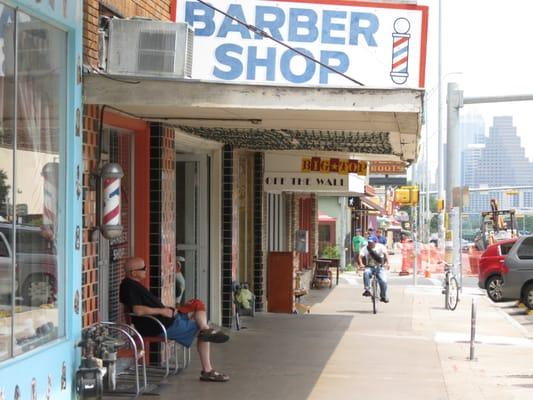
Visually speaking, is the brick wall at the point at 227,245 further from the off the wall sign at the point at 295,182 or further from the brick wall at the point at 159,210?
the brick wall at the point at 159,210

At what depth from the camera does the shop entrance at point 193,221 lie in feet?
45.4

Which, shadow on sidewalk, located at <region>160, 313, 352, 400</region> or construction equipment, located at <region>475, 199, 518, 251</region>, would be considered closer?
shadow on sidewalk, located at <region>160, 313, 352, 400</region>

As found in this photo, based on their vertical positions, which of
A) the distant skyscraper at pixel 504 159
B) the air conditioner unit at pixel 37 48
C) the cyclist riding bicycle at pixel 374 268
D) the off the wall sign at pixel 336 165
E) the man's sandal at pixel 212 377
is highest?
the distant skyscraper at pixel 504 159

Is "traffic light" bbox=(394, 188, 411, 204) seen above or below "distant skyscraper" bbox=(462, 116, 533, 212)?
below

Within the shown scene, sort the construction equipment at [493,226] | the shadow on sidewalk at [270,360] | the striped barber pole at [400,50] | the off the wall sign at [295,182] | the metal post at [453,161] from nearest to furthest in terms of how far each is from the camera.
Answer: the shadow on sidewalk at [270,360] < the striped barber pole at [400,50] < the off the wall sign at [295,182] < the metal post at [453,161] < the construction equipment at [493,226]

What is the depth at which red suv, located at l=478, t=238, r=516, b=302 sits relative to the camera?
22.8 metres

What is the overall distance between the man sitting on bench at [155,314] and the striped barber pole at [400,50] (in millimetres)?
3321

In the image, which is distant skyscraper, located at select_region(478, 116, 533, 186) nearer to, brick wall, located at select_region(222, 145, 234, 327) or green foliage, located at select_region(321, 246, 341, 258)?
green foliage, located at select_region(321, 246, 341, 258)

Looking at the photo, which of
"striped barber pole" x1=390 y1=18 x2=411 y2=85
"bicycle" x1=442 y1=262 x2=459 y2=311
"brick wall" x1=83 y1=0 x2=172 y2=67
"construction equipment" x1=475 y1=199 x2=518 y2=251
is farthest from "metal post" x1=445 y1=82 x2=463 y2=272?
"construction equipment" x1=475 y1=199 x2=518 y2=251

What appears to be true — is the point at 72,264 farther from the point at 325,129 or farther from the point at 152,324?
the point at 325,129

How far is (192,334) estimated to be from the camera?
9602 mm

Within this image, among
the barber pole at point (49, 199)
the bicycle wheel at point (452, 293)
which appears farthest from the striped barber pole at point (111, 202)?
the bicycle wheel at point (452, 293)

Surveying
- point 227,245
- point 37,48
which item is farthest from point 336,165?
point 37,48

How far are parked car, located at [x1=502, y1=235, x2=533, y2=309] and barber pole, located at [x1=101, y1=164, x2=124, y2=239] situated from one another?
14.6m
